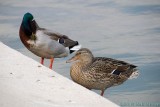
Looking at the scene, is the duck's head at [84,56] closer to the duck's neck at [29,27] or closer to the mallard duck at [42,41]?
the mallard duck at [42,41]

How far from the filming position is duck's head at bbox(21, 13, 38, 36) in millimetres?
7836

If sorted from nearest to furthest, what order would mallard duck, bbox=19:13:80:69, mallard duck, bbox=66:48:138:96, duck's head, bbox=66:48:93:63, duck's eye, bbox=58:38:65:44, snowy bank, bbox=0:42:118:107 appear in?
snowy bank, bbox=0:42:118:107, mallard duck, bbox=66:48:138:96, duck's head, bbox=66:48:93:63, mallard duck, bbox=19:13:80:69, duck's eye, bbox=58:38:65:44

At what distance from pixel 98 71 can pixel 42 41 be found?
1.39 m

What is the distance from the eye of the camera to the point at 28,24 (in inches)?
314

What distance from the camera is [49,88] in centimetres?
410

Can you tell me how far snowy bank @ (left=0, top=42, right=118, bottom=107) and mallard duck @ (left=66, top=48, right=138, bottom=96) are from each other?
1.91 m

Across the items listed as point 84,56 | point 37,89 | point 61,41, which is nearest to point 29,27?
point 61,41

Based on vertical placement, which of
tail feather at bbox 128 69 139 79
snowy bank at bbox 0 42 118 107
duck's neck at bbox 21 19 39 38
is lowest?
tail feather at bbox 128 69 139 79

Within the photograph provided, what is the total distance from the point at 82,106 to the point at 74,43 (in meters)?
5.04

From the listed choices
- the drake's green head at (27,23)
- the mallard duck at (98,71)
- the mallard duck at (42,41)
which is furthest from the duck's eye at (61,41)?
the mallard duck at (98,71)

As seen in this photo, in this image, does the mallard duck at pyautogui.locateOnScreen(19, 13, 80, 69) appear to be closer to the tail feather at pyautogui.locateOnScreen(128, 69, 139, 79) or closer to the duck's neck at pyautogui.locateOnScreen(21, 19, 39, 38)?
the duck's neck at pyautogui.locateOnScreen(21, 19, 39, 38)

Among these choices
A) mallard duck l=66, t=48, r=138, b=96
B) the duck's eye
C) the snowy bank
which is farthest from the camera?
the duck's eye

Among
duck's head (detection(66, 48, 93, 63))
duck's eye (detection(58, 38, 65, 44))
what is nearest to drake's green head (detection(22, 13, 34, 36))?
duck's eye (detection(58, 38, 65, 44))

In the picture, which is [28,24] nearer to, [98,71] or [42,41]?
[42,41]
